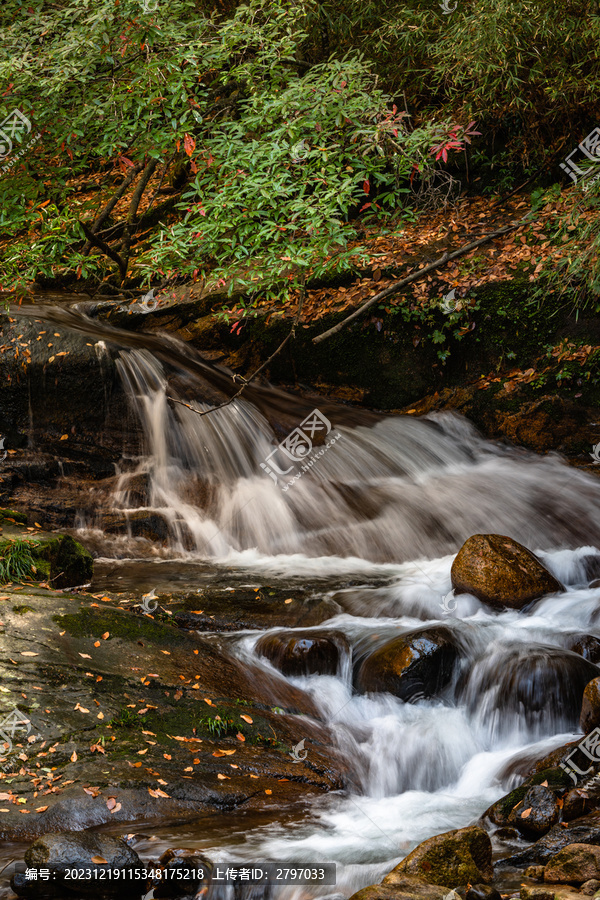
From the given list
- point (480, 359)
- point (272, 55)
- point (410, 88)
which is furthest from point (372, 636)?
point (410, 88)

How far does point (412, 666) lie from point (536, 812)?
1.57 m

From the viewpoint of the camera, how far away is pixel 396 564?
7.60 meters

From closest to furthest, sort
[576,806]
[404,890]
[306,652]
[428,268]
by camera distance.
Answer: [404,890] < [576,806] < [306,652] < [428,268]

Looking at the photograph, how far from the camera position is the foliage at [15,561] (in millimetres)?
5750

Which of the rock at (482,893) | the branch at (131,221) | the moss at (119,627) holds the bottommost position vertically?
the rock at (482,893)

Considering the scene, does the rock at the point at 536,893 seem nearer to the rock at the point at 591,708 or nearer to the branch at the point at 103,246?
the rock at the point at 591,708

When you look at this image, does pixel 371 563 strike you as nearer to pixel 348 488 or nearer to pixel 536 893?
pixel 348 488

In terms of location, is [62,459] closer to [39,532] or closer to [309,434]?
[39,532]

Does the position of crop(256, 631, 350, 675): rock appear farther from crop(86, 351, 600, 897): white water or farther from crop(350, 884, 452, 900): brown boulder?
crop(350, 884, 452, 900): brown boulder

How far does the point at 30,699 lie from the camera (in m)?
4.07

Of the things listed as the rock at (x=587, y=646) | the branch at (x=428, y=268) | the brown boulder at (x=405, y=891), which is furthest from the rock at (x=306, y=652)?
the branch at (x=428, y=268)

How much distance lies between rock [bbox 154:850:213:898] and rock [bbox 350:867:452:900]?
0.72 metres

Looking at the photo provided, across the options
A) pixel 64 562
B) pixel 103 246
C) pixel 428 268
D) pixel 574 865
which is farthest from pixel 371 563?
pixel 103 246

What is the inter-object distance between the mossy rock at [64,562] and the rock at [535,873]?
4466 millimetres
